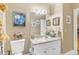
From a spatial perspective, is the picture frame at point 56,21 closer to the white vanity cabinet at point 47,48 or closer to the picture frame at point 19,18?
the white vanity cabinet at point 47,48

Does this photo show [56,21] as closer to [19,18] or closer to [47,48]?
[47,48]

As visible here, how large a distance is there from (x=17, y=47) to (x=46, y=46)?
386 millimetres

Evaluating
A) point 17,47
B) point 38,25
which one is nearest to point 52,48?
point 38,25

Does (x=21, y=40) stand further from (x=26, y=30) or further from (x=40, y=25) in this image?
(x=40, y=25)

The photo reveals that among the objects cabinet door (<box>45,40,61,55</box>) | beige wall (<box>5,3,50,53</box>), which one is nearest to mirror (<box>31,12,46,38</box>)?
beige wall (<box>5,3,50,53</box>)

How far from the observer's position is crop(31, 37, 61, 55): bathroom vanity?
1.64m

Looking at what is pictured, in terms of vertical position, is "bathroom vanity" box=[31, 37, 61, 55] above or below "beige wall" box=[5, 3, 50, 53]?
below

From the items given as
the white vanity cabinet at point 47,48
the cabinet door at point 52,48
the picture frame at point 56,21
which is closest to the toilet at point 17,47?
the white vanity cabinet at point 47,48

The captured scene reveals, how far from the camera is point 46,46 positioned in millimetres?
1650

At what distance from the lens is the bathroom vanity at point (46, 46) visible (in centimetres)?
164

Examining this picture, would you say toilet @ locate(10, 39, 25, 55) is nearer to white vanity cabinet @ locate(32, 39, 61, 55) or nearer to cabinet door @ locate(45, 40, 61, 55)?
white vanity cabinet @ locate(32, 39, 61, 55)

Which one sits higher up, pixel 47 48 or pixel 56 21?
pixel 56 21

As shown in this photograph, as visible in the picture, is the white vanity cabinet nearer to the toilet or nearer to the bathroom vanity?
the bathroom vanity
